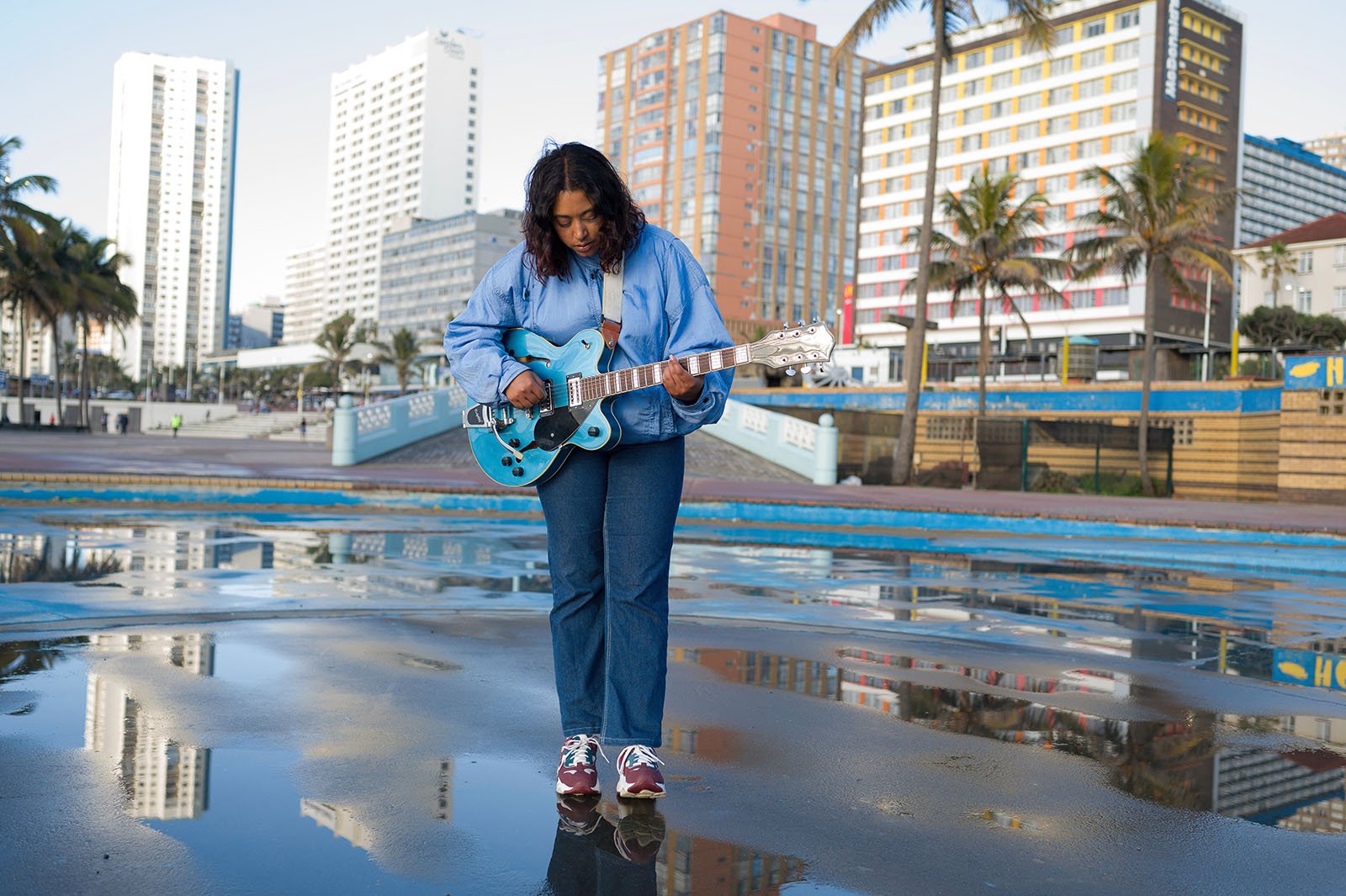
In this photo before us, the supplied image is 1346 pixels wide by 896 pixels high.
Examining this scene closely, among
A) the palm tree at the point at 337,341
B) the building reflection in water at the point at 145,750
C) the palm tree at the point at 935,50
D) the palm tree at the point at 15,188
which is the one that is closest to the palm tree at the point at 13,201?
the palm tree at the point at 15,188

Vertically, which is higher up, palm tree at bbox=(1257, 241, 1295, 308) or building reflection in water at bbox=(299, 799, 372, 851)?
palm tree at bbox=(1257, 241, 1295, 308)

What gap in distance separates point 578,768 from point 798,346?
1.34 metres

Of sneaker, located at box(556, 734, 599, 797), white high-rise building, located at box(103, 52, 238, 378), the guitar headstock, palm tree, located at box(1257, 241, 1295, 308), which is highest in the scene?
white high-rise building, located at box(103, 52, 238, 378)

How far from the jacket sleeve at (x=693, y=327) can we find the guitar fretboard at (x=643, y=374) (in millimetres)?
33

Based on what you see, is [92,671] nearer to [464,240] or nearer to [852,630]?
[852,630]

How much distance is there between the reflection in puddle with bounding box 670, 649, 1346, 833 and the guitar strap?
180cm

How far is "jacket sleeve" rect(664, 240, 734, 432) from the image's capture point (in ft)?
10.2

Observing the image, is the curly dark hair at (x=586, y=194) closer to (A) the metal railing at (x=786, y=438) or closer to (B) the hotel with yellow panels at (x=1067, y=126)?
(A) the metal railing at (x=786, y=438)

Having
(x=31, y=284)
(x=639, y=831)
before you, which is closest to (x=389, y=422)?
(x=639, y=831)

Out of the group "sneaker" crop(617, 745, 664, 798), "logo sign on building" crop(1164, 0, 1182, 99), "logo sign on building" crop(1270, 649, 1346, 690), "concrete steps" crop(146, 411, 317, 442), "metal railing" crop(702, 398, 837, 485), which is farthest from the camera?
"logo sign on building" crop(1164, 0, 1182, 99)

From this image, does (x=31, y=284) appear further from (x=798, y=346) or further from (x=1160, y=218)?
(x=798, y=346)

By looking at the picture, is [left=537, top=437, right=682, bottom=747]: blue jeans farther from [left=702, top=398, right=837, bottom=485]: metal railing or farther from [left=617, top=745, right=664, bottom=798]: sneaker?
[left=702, top=398, right=837, bottom=485]: metal railing

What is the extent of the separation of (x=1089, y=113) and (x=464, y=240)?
96.0 metres

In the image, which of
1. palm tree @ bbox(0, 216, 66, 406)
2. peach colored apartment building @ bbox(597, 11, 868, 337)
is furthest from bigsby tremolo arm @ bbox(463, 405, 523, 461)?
peach colored apartment building @ bbox(597, 11, 868, 337)
